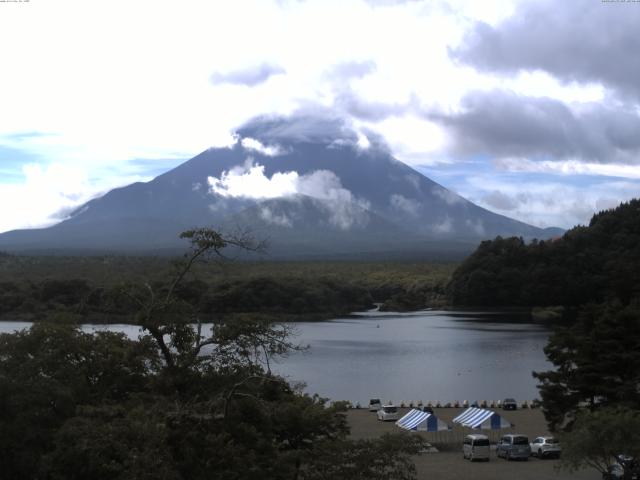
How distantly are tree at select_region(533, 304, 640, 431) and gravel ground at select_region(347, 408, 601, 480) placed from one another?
44.8 inches

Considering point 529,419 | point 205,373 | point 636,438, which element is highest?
point 205,373

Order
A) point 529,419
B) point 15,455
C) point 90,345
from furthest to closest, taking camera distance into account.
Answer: point 529,419 → point 90,345 → point 15,455

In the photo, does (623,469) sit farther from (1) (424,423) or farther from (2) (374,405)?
(2) (374,405)

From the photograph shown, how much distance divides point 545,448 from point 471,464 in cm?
156

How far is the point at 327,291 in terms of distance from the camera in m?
57.0

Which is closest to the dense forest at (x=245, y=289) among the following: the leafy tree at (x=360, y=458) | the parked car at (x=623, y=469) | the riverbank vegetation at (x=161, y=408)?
the parked car at (x=623, y=469)

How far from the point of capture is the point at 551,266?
55.6m

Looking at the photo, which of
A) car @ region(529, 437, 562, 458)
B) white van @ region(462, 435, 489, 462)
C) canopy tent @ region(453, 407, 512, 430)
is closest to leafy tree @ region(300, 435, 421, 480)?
white van @ region(462, 435, 489, 462)

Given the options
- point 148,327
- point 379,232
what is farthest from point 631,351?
point 379,232

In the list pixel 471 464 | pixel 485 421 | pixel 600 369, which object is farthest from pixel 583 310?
pixel 471 464

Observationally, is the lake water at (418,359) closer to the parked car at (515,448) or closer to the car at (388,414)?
the car at (388,414)

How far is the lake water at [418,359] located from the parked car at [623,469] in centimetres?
925

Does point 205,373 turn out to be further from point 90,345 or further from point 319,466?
point 90,345

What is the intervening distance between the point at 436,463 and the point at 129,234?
110302mm
